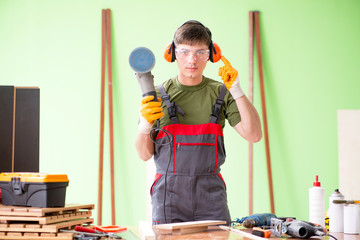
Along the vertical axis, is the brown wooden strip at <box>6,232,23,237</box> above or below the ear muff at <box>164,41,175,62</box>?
below

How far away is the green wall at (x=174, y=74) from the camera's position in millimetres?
4176

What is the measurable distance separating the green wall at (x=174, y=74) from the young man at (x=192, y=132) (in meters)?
1.90

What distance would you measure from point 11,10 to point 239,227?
10.8 feet

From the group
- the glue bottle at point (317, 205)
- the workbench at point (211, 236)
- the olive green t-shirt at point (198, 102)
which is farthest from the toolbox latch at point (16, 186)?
the glue bottle at point (317, 205)

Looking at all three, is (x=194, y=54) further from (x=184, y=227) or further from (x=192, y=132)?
(x=184, y=227)

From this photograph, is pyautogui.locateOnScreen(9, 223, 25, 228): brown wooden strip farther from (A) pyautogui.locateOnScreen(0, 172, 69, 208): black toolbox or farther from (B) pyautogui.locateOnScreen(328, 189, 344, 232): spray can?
(B) pyautogui.locateOnScreen(328, 189, 344, 232): spray can

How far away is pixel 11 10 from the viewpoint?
13.9 feet

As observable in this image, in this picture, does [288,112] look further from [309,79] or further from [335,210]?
[335,210]

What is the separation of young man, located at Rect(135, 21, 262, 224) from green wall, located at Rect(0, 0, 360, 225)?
74.8 inches

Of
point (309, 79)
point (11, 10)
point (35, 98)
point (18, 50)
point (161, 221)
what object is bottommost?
point (161, 221)

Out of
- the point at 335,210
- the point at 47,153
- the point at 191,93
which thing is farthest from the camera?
the point at 47,153

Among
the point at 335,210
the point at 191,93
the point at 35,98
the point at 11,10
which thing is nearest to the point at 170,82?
the point at 191,93

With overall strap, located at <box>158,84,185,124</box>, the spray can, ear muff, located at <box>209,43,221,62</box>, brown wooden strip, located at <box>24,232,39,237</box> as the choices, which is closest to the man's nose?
ear muff, located at <box>209,43,221,62</box>

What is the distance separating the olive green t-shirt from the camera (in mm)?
2285
